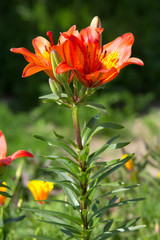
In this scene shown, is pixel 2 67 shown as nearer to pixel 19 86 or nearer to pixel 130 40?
pixel 19 86

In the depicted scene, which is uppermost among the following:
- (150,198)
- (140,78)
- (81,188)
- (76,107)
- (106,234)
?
(76,107)

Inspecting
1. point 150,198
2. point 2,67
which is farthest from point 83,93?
point 2,67

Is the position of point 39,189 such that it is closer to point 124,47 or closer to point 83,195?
point 83,195

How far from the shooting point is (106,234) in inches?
27.5

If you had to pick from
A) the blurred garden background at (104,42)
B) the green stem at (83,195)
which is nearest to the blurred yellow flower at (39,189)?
the green stem at (83,195)

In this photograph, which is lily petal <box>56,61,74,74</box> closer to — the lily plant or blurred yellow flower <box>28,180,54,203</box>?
the lily plant

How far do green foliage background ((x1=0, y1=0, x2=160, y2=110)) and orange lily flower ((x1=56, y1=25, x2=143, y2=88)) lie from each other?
4084 millimetres

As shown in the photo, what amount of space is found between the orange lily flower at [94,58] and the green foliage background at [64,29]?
13.4 ft

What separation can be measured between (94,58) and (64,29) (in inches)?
180

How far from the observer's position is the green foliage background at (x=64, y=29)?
495cm

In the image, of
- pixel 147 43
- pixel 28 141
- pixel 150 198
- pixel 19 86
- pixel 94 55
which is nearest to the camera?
pixel 94 55

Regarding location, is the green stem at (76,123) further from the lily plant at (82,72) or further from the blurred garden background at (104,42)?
the blurred garden background at (104,42)

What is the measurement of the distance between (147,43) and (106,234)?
5.08 meters

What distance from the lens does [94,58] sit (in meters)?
0.61
